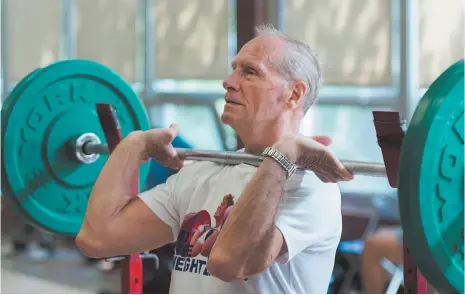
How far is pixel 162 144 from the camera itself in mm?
1736

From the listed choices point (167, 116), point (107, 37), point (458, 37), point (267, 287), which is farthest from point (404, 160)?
point (107, 37)

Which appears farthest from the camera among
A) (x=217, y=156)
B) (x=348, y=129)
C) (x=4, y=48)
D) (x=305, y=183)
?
(x=4, y=48)

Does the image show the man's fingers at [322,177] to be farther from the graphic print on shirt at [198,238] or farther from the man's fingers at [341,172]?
the graphic print on shirt at [198,238]

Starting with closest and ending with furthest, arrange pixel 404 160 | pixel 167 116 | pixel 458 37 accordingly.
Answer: pixel 404 160, pixel 458 37, pixel 167 116

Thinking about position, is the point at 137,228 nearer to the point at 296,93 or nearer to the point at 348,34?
the point at 296,93

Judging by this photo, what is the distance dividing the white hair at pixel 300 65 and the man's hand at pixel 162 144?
307 mm

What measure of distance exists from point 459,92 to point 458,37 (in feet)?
6.31

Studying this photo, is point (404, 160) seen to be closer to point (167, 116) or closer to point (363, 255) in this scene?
point (363, 255)

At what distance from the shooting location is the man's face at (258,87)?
5.16ft

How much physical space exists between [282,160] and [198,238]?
0.30 metres

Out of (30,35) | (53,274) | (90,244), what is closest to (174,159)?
(90,244)

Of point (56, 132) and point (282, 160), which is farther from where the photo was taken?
point (56, 132)

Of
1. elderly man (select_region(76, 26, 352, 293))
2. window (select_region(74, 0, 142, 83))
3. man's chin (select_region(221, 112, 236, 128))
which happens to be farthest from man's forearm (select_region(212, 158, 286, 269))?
window (select_region(74, 0, 142, 83))

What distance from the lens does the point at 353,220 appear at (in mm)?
2955
